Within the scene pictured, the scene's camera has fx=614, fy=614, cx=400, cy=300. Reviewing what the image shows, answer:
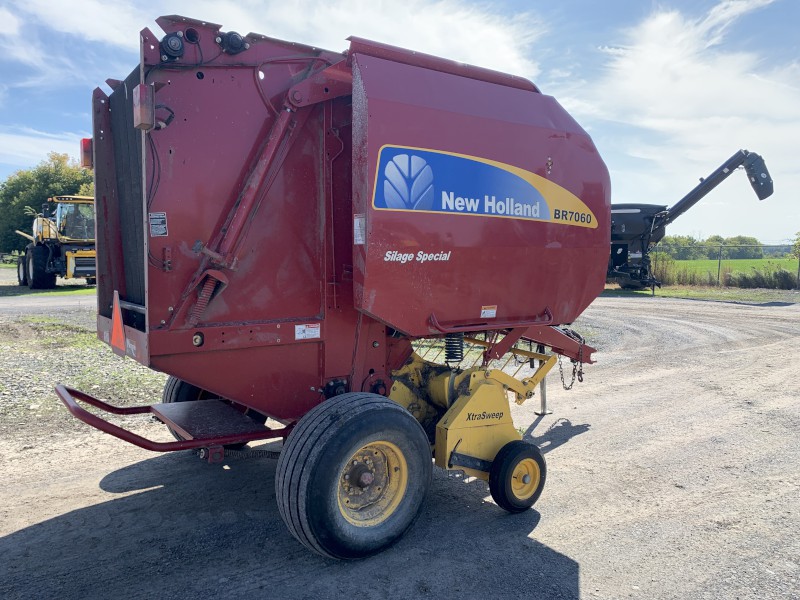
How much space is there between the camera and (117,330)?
4031 mm

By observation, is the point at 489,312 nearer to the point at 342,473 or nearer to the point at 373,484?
the point at 373,484

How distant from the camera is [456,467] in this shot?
4312 millimetres

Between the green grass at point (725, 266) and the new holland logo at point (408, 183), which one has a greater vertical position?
the new holland logo at point (408, 183)

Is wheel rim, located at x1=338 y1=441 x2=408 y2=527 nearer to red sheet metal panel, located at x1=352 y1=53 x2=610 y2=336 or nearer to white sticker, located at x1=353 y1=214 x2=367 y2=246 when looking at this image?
red sheet metal panel, located at x1=352 y1=53 x2=610 y2=336

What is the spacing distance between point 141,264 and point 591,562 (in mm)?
3432

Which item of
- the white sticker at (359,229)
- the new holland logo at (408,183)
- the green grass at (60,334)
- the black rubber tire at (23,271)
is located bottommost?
the green grass at (60,334)

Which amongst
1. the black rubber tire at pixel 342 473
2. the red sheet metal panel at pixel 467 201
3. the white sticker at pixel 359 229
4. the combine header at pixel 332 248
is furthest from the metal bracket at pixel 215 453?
the white sticker at pixel 359 229

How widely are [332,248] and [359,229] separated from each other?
0.39 metres

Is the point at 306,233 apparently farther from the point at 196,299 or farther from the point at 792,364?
the point at 792,364

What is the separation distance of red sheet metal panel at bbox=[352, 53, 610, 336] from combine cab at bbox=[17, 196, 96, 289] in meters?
18.6

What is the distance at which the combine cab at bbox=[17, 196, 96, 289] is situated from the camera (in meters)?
19.8

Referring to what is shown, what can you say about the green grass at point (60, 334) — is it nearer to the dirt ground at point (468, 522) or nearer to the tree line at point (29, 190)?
the dirt ground at point (468, 522)

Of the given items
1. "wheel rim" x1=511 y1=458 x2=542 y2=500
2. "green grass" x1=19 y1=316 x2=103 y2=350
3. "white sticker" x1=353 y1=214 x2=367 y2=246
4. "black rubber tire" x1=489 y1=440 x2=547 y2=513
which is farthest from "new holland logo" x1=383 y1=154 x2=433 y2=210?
"green grass" x1=19 y1=316 x2=103 y2=350

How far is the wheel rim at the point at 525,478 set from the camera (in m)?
4.43
